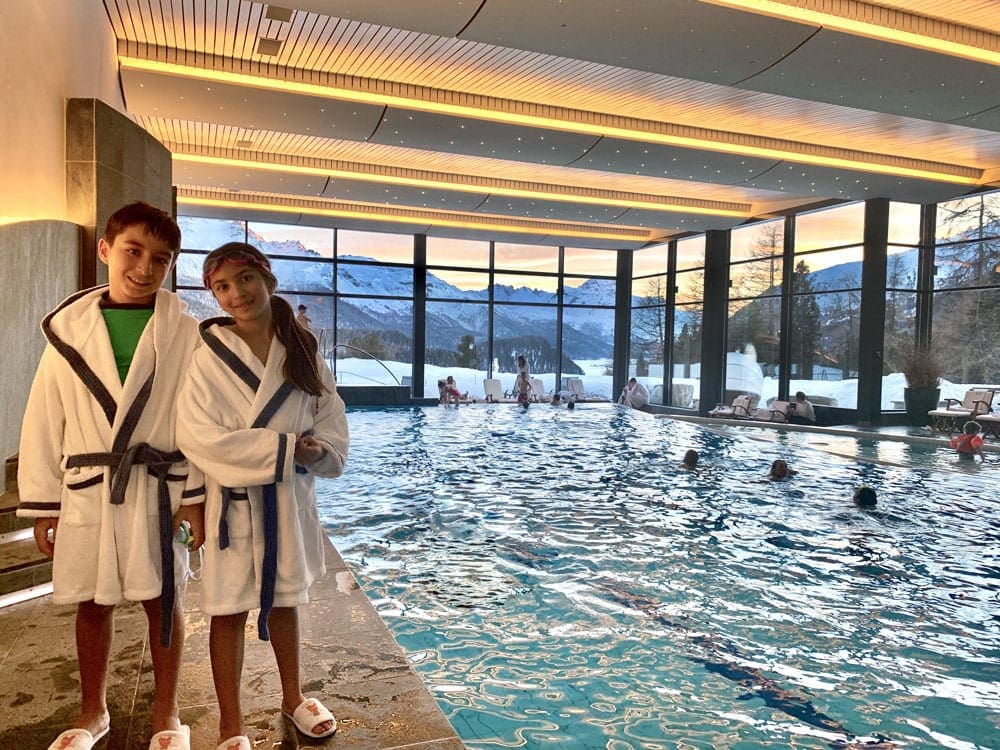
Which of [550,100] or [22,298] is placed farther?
[550,100]

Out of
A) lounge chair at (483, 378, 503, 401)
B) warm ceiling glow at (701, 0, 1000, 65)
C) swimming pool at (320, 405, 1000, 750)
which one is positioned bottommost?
swimming pool at (320, 405, 1000, 750)

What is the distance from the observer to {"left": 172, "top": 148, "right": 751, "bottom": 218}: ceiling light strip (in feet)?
39.9

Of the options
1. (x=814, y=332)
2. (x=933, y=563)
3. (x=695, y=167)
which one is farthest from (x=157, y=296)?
(x=814, y=332)

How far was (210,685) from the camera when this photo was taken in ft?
8.25

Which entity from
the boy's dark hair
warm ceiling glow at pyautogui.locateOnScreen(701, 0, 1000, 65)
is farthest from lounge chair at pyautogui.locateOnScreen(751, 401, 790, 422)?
the boy's dark hair

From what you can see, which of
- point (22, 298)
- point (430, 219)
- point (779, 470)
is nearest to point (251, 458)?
point (22, 298)

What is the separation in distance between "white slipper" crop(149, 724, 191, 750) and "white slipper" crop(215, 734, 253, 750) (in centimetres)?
11

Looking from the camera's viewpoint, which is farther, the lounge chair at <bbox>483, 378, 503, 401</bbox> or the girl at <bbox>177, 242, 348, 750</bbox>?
the lounge chair at <bbox>483, 378, 503, 401</bbox>

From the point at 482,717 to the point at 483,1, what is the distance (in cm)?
559

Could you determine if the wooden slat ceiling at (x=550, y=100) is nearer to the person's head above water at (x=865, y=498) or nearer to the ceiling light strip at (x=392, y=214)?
the ceiling light strip at (x=392, y=214)

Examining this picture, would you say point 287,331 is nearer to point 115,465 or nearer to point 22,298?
point 115,465

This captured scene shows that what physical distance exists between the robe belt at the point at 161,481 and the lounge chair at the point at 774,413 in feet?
48.4

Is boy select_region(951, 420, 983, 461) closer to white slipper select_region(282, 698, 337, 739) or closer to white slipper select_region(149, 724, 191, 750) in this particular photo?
white slipper select_region(282, 698, 337, 739)

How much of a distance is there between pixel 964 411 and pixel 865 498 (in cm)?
685
